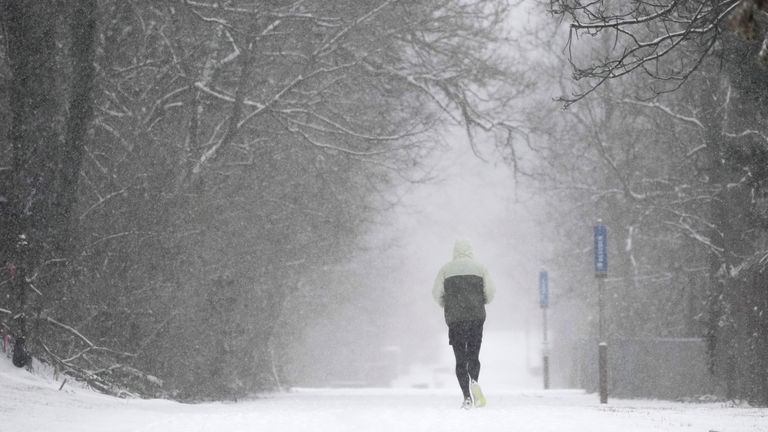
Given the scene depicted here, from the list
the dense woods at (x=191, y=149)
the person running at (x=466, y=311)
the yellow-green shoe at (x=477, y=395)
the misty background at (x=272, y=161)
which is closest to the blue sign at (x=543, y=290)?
the misty background at (x=272, y=161)

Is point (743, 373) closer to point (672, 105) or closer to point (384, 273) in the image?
Result: point (672, 105)

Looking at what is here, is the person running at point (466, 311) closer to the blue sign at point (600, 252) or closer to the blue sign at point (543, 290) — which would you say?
the blue sign at point (600, 252)

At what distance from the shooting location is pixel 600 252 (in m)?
19.5

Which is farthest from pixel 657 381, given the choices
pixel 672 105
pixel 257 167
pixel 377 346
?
pixel 377 346

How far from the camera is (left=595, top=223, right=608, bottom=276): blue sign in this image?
766 inches

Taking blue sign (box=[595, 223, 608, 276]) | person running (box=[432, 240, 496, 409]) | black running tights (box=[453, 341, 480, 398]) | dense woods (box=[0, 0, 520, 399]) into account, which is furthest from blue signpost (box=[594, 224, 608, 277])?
black running tights (box=[453, 341, 480, 398])

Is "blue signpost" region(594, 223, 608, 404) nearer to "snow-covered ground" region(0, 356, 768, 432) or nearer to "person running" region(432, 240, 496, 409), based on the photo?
"person running" region(432, 240, 496, 409)

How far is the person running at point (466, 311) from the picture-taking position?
13227 mm

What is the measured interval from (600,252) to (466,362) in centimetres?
694

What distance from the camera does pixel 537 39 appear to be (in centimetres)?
2856

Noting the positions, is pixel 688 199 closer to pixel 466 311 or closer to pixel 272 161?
pixel 272 161

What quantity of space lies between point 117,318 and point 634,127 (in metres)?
15.6

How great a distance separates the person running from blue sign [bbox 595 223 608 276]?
6.30m

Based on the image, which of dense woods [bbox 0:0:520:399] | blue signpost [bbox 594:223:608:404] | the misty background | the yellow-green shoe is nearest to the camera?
the yellow-green shoe
